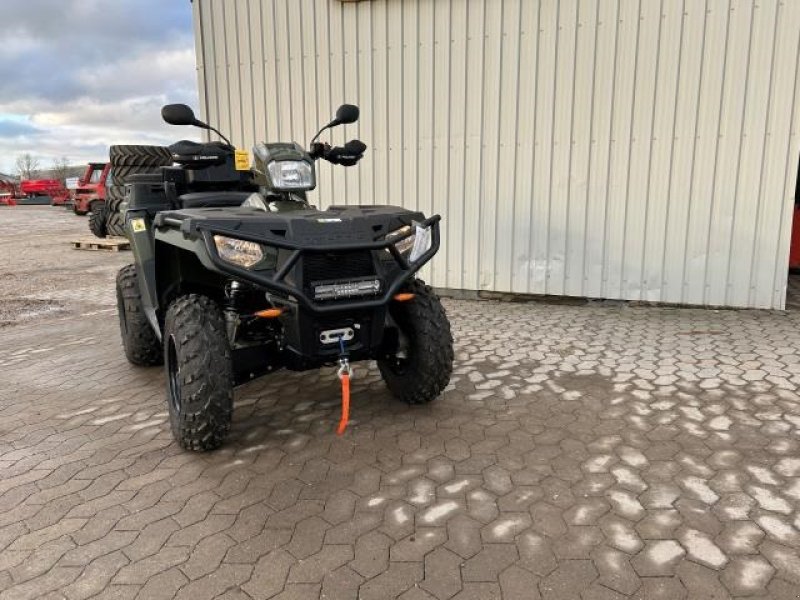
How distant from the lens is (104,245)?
13.3 metres

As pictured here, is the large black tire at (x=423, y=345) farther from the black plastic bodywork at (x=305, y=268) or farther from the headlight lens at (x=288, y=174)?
the headlight lens at (x=288, y=174)

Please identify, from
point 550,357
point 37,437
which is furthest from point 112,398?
point 550,357

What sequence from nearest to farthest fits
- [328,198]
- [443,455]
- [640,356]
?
[443,455]
[640,356]
[328,198]

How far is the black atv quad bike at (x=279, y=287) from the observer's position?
115 inches

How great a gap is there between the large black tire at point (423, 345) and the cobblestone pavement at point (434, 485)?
0.22 metres

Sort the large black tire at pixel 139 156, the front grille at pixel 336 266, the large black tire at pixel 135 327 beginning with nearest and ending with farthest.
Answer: the front grille at pixel 336 266 < the large black tire at pixel 135 327 < the large black tire at pixel 139 156

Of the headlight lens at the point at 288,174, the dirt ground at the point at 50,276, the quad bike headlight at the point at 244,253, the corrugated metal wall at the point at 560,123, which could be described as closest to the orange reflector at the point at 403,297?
the quad bike headlight at the point at 244,253

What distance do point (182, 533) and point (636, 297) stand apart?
5279 mm

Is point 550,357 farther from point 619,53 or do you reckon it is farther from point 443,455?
point 619,53

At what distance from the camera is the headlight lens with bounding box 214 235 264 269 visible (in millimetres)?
2836

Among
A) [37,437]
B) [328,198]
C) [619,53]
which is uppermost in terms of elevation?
[619,53]

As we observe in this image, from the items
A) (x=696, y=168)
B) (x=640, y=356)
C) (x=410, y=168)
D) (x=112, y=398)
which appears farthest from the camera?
(x=410, y=168)

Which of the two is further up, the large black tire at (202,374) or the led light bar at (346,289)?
the led light bar at (346,289)

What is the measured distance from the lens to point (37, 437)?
3.70 m
